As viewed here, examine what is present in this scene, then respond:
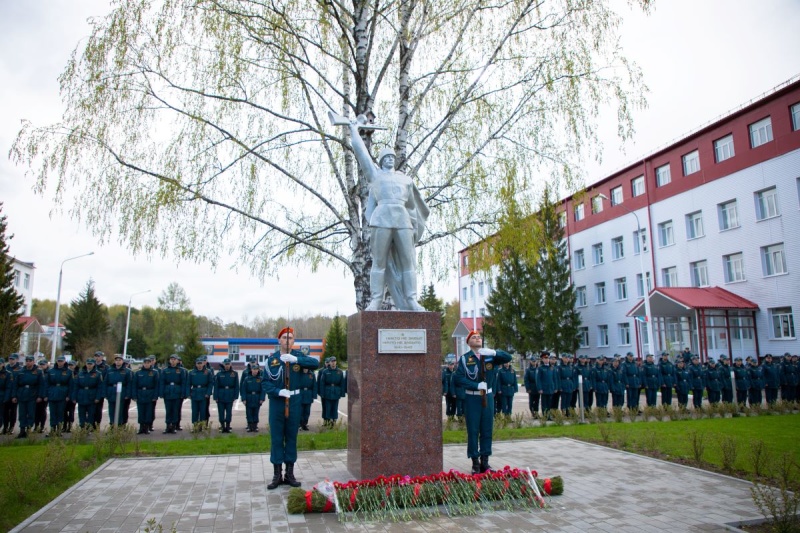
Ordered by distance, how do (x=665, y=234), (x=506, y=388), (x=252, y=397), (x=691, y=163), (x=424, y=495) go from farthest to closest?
(x=665, y=234) → (x=691, y=163) → (x=506, y=388) → (x=252, y=397) → (x=424, y=495)

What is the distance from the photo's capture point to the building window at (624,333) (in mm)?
30034

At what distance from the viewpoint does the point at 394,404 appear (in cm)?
610

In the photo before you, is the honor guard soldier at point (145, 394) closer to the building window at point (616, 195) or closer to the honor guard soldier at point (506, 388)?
the honor guard soldier at point (506, 388)

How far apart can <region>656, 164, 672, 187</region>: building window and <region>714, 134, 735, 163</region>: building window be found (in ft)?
9.57

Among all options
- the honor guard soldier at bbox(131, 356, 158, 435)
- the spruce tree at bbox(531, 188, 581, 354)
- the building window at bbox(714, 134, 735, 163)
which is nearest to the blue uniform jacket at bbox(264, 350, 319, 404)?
the honor guard soldier at bbox(131, 356, 158, 435)

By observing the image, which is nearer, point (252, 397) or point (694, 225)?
point (252, 397)

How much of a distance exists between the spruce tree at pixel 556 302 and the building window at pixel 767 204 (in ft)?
36.5

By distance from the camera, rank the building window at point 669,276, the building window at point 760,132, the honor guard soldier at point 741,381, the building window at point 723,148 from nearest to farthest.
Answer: the honor guard soldier at point 741,381 < the building window at point 760,132 < the building window at point 723,148 < the building window at point 669,276

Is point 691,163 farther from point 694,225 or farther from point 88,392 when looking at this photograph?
point 88,392

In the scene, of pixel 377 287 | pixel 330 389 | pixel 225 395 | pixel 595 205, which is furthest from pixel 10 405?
pixel 595 205

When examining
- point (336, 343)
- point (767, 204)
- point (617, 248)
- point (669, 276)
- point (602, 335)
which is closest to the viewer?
point (767, 204)

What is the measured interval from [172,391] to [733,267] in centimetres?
2354

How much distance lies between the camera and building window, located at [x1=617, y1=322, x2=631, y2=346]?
3003cm

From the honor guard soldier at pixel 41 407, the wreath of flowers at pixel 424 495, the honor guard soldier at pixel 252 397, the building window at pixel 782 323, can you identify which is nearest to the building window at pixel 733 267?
the building window at pixel 782 323
